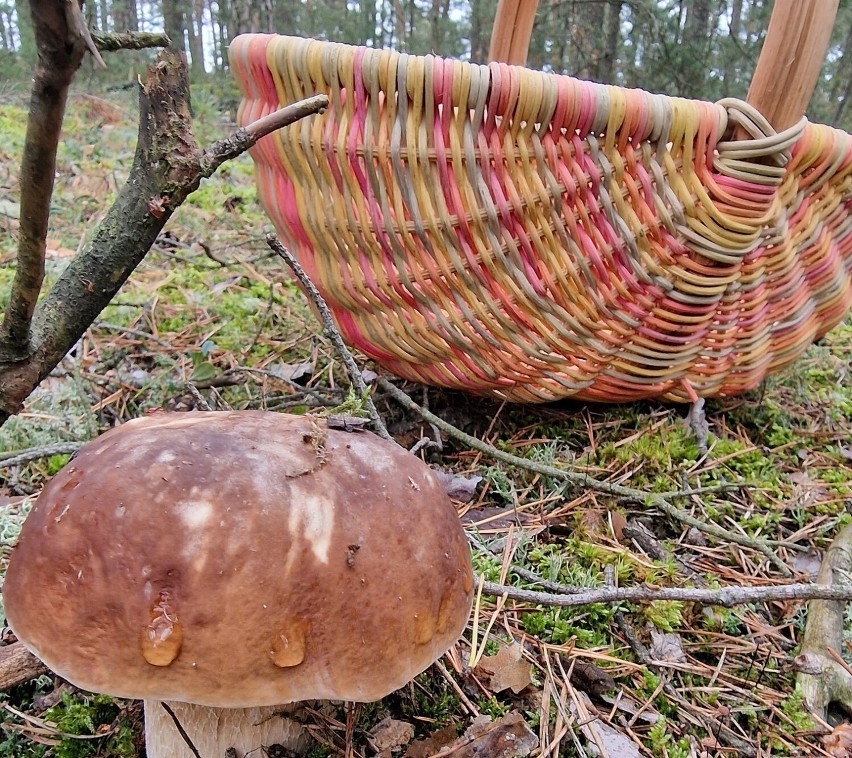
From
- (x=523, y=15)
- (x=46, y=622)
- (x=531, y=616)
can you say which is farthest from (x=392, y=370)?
(x=523, y=15)

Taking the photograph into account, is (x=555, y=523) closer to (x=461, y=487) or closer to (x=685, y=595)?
(x=461, y=487)

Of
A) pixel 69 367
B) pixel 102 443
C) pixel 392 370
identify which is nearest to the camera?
pixel 102 443

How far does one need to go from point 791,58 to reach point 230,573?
5.17 ft

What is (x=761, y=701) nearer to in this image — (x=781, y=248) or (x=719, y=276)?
(x=719, y=276)

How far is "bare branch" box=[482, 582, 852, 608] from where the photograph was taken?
3.74 feet

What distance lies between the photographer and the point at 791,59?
Result: 145 centimetres

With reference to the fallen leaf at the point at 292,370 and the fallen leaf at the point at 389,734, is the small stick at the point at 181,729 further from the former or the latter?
the fallen leaf at the point at 292,370

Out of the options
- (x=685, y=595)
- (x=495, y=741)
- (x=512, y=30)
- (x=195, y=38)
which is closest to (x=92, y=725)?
(x=495, y=741)

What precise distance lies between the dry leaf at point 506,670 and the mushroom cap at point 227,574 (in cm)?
30

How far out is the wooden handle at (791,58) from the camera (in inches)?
56.0

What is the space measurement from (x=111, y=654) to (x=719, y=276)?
143 cm

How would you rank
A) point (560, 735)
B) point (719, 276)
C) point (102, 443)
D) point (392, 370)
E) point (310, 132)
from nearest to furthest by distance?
1. point (102, 443)
2. point (560, 735)
3. point (310, 132)
4. point (719, 276)
5. point (392, 370)

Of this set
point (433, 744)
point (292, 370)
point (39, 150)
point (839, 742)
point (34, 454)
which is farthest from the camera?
point (292, 370)

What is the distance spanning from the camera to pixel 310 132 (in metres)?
1.39
